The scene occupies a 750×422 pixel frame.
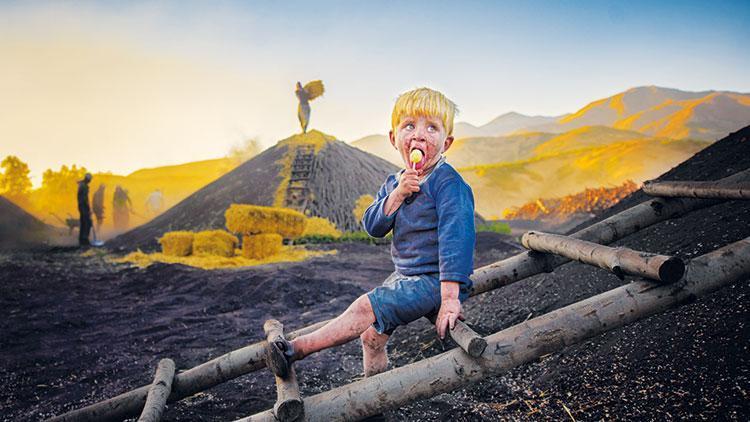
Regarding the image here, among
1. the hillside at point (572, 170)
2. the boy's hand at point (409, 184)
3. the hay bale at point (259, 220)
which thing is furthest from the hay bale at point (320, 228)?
the hillside at point (572, 170)

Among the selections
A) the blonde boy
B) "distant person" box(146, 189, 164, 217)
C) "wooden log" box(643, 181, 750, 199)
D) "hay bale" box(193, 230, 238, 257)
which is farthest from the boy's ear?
"distant person" box(146, 189, 164, 217)

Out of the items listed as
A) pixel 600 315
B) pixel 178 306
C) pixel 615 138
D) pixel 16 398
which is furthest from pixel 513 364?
pixel 615 138

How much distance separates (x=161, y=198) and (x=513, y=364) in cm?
4061

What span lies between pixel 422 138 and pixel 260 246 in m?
10.2

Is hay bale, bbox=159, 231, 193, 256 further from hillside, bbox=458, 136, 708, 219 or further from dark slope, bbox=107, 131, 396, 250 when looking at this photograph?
hillside, bbox=458, 136, 708, 219

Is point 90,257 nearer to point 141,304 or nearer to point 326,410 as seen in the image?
point 141,304

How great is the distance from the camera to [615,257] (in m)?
1.83

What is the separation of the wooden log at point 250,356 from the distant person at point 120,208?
1142 inches

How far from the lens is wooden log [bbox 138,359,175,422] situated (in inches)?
76.4

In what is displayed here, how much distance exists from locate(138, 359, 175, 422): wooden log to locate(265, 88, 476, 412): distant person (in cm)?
69

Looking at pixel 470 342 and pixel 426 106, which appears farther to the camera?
pixel 426 106

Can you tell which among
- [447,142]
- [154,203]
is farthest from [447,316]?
[154,203]

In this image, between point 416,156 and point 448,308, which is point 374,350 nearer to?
point 448,308

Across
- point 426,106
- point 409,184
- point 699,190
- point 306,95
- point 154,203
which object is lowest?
point 699,190
